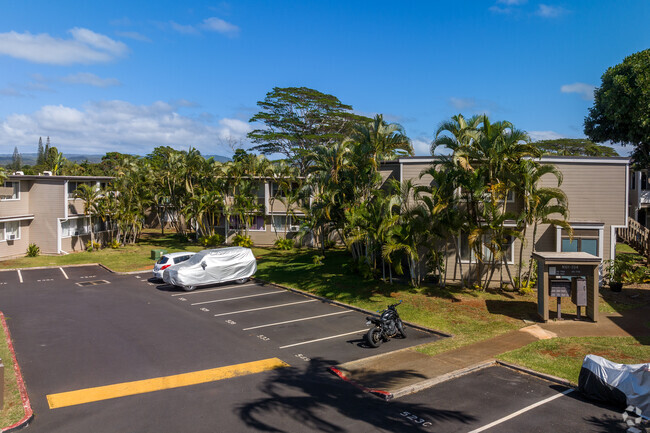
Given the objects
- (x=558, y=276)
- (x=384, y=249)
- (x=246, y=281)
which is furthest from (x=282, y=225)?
(x=558, y=276)

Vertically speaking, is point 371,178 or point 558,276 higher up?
point 371,178

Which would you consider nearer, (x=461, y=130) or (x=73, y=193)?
(x=461, y=130)

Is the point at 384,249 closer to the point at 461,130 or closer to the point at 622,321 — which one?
the point at 461,130

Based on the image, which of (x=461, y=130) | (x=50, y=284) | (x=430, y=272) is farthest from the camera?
(x=50, y=284)

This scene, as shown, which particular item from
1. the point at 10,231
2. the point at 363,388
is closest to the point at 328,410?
the point at 363,388

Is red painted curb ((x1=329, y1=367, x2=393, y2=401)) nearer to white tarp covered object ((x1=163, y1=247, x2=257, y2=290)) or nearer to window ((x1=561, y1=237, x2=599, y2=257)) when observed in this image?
white tarp covered object ((x1=163, y1=247, x2=257, y2=290))

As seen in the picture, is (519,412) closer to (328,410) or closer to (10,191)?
(328,410)

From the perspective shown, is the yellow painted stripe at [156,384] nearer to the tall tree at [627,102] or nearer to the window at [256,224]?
the tall tree at [627,102]
